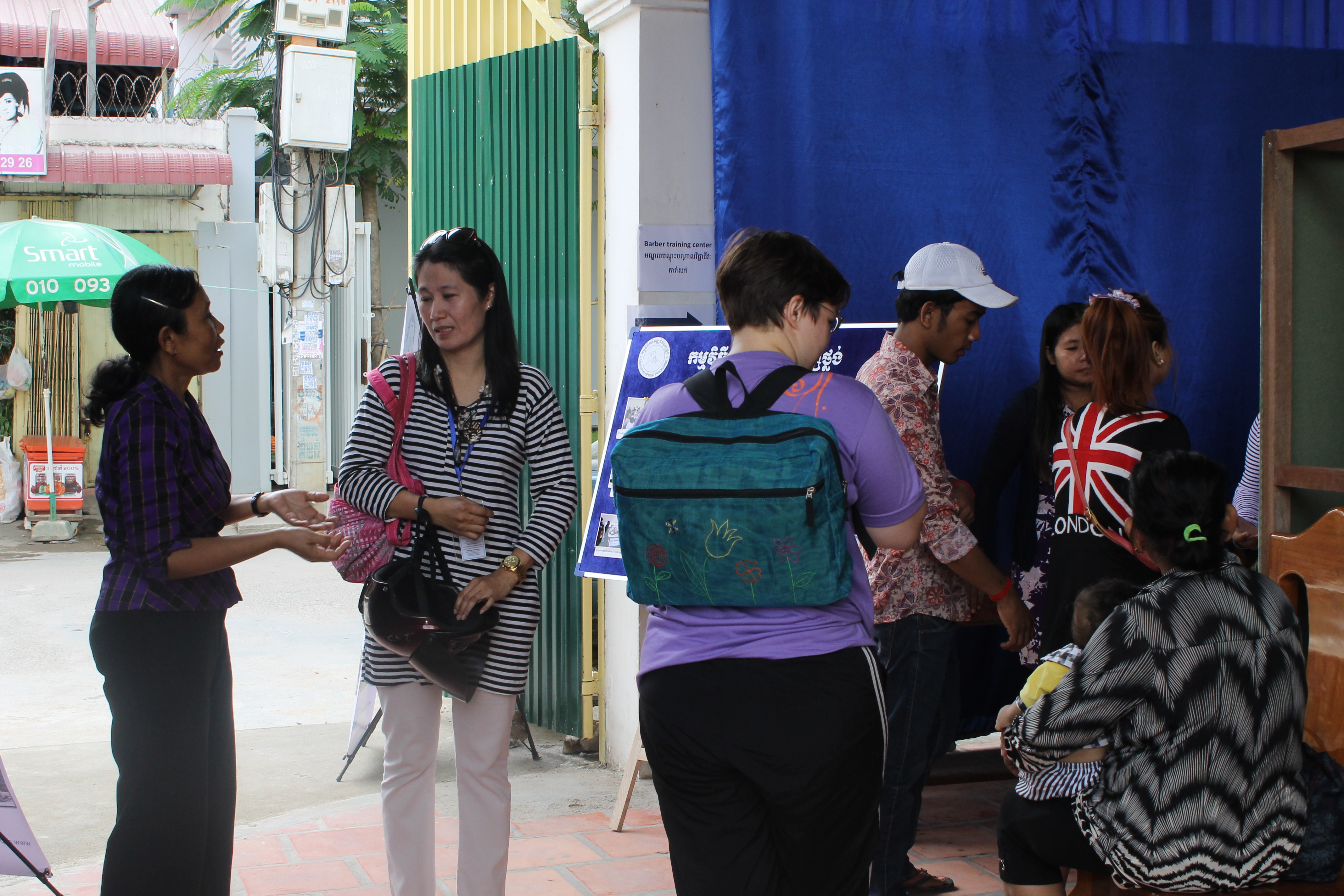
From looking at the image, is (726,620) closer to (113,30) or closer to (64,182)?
(64,182)

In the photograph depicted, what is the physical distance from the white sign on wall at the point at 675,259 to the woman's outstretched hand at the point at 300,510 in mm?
1848

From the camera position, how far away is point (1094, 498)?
126 inches

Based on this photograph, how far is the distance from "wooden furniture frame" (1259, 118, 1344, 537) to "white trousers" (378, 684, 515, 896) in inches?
76.9

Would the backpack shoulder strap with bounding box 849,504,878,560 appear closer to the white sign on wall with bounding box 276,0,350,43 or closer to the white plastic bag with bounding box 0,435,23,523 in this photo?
the white sign on wall with bounding box 276,0,350,43

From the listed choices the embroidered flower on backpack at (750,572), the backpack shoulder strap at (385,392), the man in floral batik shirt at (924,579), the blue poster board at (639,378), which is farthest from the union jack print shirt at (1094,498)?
the backpack shoulder strap at (385,392)

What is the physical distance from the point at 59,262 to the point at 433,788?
890cm

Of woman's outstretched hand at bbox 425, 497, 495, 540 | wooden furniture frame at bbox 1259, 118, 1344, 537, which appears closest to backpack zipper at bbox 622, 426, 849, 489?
woman's outstretched hand at bbox 425, 497, 495, 540

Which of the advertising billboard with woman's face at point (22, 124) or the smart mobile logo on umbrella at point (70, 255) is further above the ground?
the advertising billboard with woman's face at point (22, 124)

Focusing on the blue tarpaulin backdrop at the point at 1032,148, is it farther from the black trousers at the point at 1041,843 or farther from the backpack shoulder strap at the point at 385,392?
the black trousers at the point at 1041,843

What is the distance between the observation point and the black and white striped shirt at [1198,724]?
2.22m

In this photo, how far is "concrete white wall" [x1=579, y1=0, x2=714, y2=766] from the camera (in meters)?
4.36

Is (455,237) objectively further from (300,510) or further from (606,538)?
(606,538)

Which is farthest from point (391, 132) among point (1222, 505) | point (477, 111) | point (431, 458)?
point (1222, 505)

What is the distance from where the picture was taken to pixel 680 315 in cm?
444
